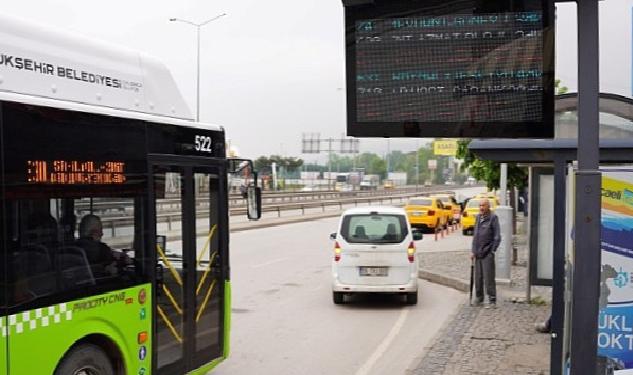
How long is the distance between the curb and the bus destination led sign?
411 inches

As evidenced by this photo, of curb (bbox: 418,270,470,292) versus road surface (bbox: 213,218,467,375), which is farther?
curb (bbox: 418,270,470,292)

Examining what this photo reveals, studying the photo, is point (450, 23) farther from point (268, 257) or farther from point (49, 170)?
point (268, 257)

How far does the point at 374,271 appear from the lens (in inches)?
508

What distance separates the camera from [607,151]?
7.40 m

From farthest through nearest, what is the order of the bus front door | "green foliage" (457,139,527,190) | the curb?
"green foliage" (457,139,527,190) < the curb < the bus front door

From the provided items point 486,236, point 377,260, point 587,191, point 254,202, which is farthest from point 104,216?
point 486,236

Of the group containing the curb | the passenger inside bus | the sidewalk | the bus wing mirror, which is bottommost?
the curb

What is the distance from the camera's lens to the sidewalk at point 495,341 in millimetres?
8188

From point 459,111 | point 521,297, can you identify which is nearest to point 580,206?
point 459,111

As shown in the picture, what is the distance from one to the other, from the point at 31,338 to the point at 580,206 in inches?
142

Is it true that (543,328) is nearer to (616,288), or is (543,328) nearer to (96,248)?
(616,288)

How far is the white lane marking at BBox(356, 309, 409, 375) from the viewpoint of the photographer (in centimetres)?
852

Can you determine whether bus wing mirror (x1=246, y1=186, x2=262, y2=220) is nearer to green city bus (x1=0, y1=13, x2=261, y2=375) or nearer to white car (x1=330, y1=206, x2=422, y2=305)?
green city bus (x1=0, y1=13, x2=261, y2=375)

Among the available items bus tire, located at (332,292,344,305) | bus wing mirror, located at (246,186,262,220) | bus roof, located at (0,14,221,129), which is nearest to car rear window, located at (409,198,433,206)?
bus tire, located at (332,292,344,305)
